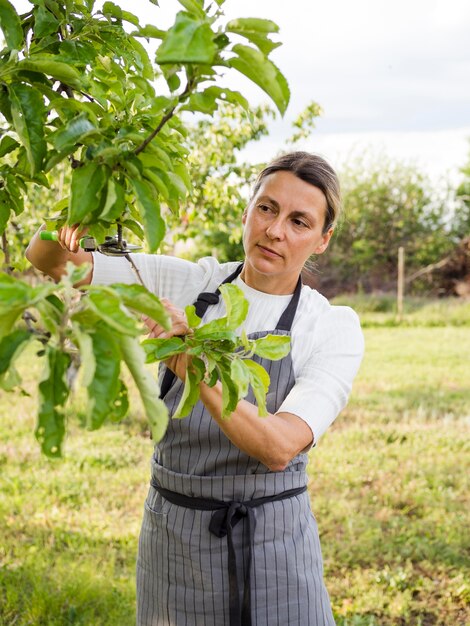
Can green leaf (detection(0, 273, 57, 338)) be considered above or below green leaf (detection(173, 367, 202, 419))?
above

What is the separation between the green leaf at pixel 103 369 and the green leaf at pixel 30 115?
1.37ft

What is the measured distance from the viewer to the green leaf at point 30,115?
40.8 inches

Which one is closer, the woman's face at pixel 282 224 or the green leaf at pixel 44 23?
the green leaf at pixel 44 23

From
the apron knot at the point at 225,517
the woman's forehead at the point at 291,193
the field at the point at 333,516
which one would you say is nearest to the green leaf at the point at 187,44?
the woman's forehead at the point at 291,193

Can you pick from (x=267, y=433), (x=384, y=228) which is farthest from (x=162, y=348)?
(x=384, y=228)

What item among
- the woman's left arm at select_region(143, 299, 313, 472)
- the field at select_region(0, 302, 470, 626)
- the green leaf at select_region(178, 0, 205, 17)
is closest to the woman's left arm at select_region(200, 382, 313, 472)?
the woman's left arm at select_region(143, 299, 313, 472)

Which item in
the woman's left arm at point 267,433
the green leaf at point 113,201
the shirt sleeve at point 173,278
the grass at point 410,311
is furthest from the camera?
the grass at point 410,311

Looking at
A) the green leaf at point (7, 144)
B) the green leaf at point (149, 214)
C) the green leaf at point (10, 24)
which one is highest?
the green leaf at point (10, 24)

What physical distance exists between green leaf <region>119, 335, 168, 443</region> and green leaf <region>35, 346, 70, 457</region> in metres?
0.06

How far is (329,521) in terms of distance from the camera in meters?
4.26

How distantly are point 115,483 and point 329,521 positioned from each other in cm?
141

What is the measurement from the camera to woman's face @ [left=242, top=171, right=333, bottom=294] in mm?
1881

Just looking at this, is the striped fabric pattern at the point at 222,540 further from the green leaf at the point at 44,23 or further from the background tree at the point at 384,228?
the background tree at the point at 384,228

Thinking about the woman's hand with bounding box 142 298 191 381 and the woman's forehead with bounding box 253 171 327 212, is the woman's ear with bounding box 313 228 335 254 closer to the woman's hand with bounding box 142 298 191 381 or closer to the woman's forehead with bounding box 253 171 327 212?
the woman's forehead with bounding box 253 171 327 212
